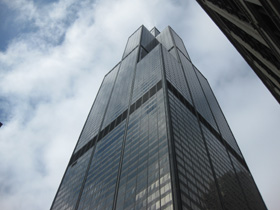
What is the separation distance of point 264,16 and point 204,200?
4123 cm

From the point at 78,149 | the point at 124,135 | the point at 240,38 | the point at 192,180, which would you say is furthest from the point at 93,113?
the point at 240,38

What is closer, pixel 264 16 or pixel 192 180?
pixel 264 16

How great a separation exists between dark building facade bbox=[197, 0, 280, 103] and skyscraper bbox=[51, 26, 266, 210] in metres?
25.1

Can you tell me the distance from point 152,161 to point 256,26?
133 ft

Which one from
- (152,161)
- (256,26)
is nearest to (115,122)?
(152,161)

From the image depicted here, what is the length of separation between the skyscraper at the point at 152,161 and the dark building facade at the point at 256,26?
2513 cm

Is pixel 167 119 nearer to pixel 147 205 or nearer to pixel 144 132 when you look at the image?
pixel 144 132

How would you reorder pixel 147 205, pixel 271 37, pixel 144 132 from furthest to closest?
pixel 144 132 < pixel 147 205 < pixel 271 37

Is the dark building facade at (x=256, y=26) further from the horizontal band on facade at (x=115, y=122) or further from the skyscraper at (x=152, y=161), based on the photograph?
the horizontal band on facade at (x=115, y=122)

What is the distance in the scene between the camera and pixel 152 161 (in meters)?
54.6

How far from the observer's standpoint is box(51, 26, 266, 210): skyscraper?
49.0m

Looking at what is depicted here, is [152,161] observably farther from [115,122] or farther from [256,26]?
[256,26]

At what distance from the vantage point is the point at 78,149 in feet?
341

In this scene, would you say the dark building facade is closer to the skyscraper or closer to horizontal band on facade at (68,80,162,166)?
the skyscraper
